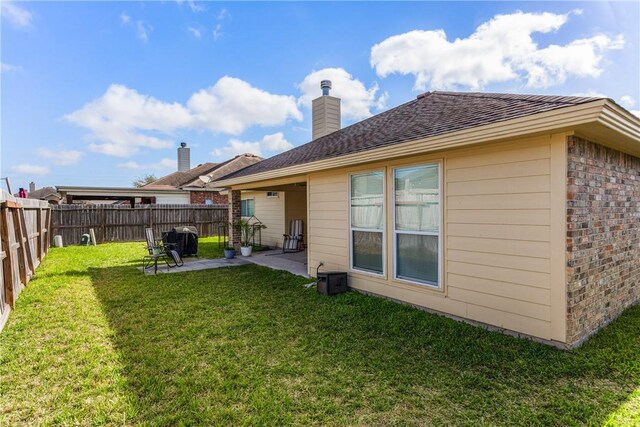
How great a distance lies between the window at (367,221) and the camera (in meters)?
5.48

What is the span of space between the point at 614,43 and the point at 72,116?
802 inches

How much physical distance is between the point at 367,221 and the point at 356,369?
9.52ft

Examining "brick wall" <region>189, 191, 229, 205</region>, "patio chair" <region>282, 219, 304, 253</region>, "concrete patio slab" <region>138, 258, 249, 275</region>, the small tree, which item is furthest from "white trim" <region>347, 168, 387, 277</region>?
the small tree

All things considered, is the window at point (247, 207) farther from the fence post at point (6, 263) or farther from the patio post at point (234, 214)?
the fence post at point (6, 263)

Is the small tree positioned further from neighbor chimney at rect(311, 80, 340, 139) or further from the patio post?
neighbor chimney at rect(311, 80, 340, 139)

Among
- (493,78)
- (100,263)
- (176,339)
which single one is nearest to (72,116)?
(100,263)

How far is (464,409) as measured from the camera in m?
2.58

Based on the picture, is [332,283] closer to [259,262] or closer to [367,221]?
[367,221]

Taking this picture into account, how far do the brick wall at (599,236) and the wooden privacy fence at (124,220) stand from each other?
12.2 m

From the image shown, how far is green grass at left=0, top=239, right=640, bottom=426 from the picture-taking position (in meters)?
2.57

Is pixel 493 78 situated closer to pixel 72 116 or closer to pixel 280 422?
pixel 280 422

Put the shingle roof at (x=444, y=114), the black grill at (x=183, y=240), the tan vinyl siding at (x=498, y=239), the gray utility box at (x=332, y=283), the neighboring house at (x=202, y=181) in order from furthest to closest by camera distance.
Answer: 1. the neighboring house at (x=202, y=181)
2. the black grill at (x=183, y=240)
3. the gray utility box at (x=332, y=283)
4. the shingle roof at (x=444, y=114)
5. the tan vinyl siding at (x=498, y=239)

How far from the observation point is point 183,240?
1073cm

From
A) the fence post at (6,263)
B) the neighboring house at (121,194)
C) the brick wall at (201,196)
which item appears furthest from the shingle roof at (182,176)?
the fence post at (6,263)
